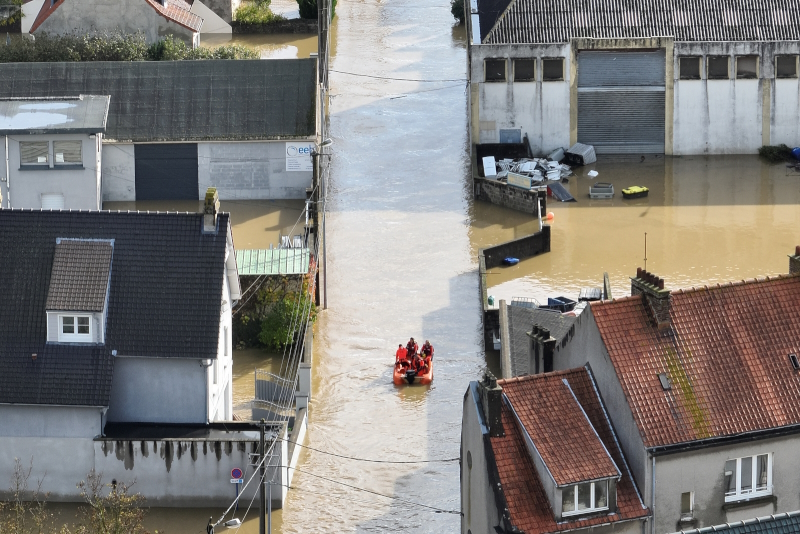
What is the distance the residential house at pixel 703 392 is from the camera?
3247 cm

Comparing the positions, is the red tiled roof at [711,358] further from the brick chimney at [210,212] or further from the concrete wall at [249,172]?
the concrete wall at [249,172]

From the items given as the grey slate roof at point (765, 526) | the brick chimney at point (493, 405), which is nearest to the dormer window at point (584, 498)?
the brick chimney at point (493, 405)

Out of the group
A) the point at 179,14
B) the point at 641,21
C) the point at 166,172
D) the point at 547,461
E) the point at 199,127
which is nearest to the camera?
the point at 547,461

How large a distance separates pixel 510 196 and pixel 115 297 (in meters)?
27.6

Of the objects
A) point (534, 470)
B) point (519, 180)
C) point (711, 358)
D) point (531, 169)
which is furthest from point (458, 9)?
point (534, 470)

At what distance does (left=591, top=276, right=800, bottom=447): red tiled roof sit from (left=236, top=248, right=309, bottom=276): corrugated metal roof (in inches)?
817

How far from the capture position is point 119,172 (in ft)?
217

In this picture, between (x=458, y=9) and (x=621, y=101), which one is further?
(x=458, y=9)

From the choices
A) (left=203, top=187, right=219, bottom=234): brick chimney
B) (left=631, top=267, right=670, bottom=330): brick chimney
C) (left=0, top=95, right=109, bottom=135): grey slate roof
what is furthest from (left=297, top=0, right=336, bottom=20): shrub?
(left=631, top=267, right=670, bottom=330): brick chimney

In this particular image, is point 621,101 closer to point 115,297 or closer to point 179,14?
point 179,14

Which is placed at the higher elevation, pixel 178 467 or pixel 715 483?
pixel 715 483

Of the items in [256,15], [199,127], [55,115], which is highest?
[256,15]

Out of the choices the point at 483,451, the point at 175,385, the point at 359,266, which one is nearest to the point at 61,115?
the point at 359,266

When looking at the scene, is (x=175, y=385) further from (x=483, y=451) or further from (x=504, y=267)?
(x=504, y=267)
